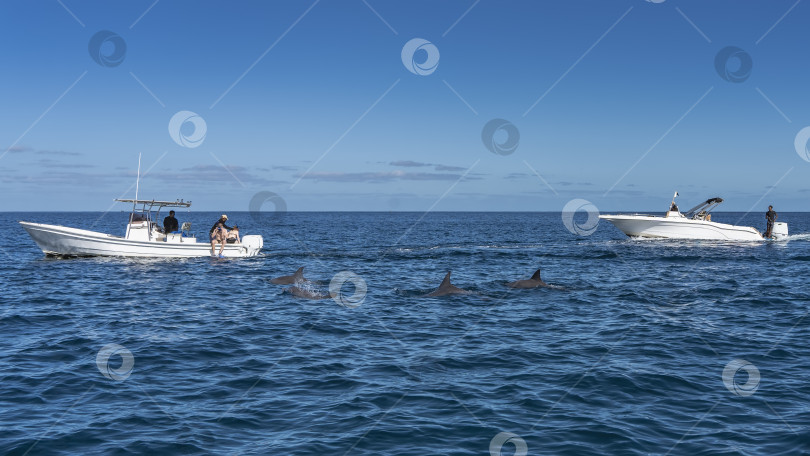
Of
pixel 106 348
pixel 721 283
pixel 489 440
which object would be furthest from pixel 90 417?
pixel 721 283

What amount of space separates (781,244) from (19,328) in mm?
52783

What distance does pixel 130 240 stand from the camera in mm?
30297

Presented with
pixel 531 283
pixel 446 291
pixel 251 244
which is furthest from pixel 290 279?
pixel 251 244

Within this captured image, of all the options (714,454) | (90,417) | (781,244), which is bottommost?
(714,454)

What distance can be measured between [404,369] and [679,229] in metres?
40.6

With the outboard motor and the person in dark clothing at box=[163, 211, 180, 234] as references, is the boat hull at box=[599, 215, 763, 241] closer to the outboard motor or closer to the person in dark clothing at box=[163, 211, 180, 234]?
the outboard motor

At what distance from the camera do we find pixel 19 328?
15062mm

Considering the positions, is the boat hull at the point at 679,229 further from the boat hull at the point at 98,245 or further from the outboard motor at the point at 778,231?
the boat hull at the point at 98,245

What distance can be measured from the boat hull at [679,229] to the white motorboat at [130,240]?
32418mm

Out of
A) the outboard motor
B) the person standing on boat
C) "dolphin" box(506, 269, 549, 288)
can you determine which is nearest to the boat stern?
the person standing on boat

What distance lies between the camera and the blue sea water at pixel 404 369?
806cm

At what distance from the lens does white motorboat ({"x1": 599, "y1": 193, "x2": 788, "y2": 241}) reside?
44875 millimetres

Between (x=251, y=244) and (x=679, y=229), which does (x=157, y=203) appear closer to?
(x=251, y=244)

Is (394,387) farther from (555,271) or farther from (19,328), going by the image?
(555,271)
